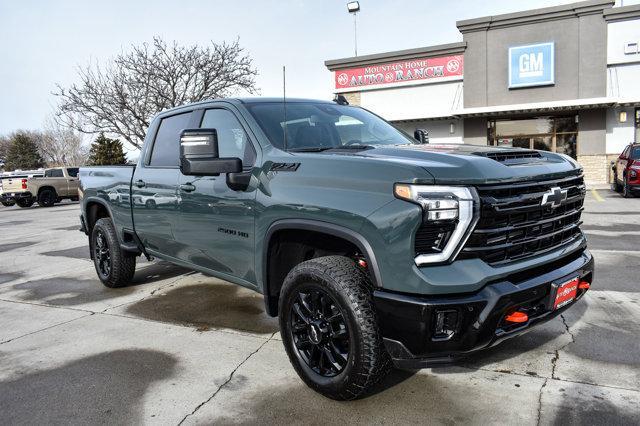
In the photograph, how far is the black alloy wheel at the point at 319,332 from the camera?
9.28ft

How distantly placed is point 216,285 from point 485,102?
64.2 ft

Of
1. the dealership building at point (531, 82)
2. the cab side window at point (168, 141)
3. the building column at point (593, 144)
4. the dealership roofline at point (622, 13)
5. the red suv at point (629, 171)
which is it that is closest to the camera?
the cab side window at point (168, 141)

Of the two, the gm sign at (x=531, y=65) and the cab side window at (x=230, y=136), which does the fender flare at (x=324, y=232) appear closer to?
the cab side window at (x=230, y=136)

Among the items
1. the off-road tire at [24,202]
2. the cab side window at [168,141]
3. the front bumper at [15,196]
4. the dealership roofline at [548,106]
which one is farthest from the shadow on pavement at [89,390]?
the off-road tire at [24,202]

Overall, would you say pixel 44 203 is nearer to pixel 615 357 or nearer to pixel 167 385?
pixel 167 385

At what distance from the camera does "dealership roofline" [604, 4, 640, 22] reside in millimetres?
19416

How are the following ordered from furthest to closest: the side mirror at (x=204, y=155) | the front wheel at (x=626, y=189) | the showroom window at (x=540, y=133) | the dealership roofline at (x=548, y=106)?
the showroom window at (x=540, y=133) < the dealership roofline at (x=548, y=106) < the front wheel at (x=626, y=189) < the side mirror at (x=204, y=155)

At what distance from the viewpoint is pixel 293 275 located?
116 inches

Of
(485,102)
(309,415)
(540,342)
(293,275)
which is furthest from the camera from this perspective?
(485,102)

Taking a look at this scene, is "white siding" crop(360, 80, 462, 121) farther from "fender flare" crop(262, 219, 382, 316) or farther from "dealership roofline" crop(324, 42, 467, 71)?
"fender flare" crop(262, 219, 382, 316)

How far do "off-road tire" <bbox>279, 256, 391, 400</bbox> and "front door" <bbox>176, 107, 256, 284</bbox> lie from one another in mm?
682

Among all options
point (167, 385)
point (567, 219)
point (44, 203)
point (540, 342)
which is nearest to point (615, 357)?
point (540, 342)

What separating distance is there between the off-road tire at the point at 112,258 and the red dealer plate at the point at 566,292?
4431mm

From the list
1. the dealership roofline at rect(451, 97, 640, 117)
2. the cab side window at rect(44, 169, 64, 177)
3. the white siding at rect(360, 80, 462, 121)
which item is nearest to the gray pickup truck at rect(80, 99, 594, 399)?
the dealership roofline at rect(451, 97, 640, 117)
